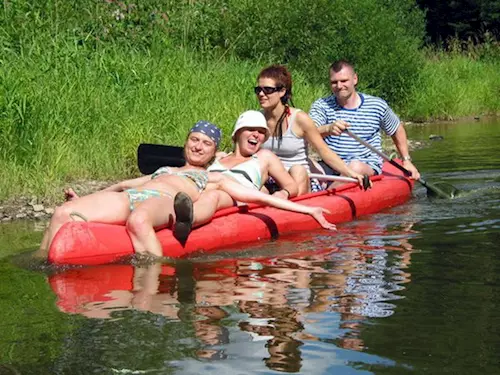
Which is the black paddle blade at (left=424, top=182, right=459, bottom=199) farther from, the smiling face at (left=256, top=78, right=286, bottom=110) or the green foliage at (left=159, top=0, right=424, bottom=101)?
the green foliage at (left=159, top=0, right=424, bottom=101)

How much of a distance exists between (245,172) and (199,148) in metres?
0.48

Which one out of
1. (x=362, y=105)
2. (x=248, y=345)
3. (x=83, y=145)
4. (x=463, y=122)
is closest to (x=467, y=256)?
(x=248, y=345)

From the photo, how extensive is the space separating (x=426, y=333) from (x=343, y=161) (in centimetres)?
469

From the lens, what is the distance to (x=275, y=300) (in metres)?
5.42

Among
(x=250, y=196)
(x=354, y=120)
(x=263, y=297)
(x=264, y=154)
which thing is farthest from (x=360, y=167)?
(x=263, y=297)

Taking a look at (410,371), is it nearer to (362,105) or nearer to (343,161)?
(343,161)

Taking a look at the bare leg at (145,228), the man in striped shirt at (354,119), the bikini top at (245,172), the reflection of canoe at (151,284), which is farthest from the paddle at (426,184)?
the bare leg at (145,228)

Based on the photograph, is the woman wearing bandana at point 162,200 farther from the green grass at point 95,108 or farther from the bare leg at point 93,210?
the green grass at point 95,108

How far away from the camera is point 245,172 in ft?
26.0

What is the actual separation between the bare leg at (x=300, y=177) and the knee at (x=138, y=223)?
209 cm

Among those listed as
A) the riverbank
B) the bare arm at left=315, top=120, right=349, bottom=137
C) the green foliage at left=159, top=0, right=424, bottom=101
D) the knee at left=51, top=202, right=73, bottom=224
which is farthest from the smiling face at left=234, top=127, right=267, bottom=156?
the green foliage at left=159, top=0, right=424, bottom=101

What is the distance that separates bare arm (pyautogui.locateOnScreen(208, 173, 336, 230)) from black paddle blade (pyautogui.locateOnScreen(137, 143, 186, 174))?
847mm

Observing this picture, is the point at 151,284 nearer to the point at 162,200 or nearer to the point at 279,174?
the point at 162,200

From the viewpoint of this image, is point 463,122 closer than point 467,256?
No
